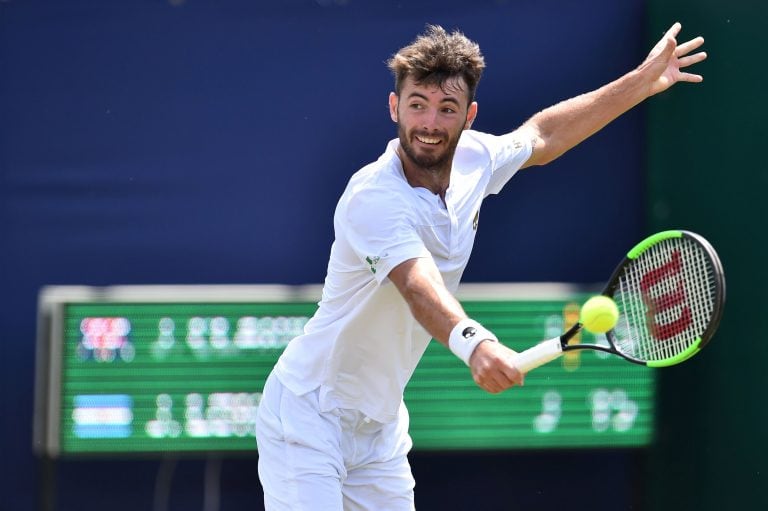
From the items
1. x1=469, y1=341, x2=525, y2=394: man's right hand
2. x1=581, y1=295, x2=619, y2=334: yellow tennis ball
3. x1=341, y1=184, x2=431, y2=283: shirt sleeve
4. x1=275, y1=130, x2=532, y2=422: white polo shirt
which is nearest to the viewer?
x1=469, y1=341, x2=525, y2=394: man's right hand

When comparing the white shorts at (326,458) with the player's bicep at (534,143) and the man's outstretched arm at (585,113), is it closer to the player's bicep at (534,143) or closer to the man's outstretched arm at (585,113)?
the player's bicep at (534,143)

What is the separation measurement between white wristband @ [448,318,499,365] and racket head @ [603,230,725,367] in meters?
0.56

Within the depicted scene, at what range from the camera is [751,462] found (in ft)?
15.9

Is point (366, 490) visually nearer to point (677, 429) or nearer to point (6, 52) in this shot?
point (677, 429)

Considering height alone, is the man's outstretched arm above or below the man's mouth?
above

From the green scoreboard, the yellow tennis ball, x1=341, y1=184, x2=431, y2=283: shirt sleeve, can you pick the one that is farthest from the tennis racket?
the green scoreboard

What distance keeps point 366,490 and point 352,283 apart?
1.98 ft

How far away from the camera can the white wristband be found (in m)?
2.94

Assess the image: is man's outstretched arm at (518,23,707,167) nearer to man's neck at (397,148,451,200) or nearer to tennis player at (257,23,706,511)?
tennis player at (257,23,706,511)

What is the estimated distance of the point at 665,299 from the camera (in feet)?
11.8

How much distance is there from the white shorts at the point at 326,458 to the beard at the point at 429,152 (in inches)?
26.8

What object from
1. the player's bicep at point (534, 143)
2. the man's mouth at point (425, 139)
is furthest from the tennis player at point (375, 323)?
the player's bicep at point (534, 143)

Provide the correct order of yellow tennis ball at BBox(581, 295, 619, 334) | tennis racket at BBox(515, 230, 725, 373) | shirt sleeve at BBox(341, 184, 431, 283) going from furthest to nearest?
tennis racket at BBox(515, 230, 725, 373) < shirt sleeve at BBox(341, 184, 431, 283) < yellow tennis ball at BBox(581, 295, 619, 334)

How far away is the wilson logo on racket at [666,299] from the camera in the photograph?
11.6ft
